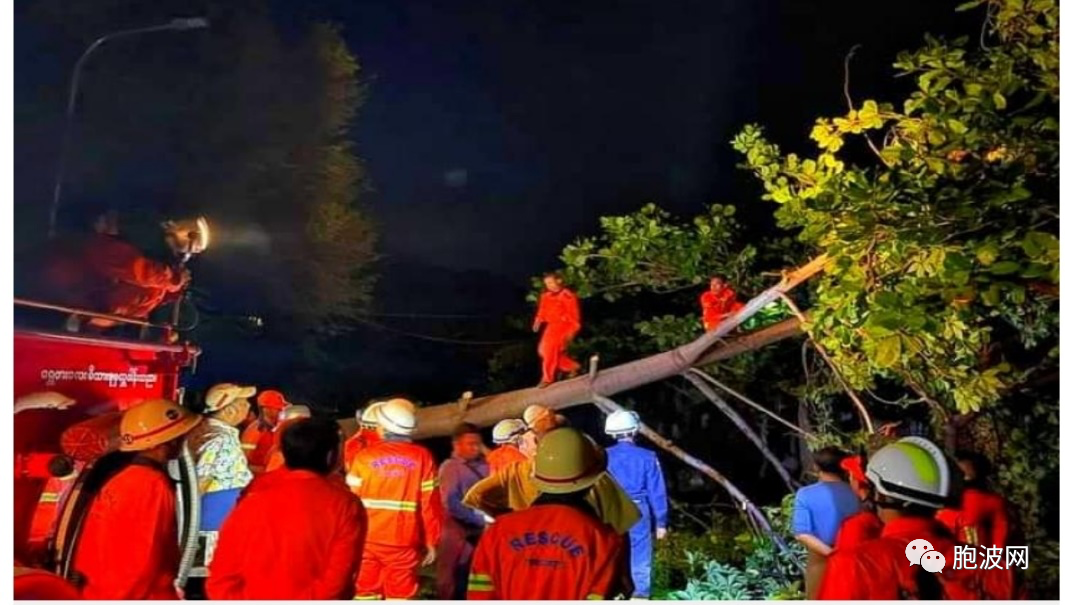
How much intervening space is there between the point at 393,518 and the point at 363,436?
32 cm

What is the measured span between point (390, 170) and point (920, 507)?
2186 millimetres

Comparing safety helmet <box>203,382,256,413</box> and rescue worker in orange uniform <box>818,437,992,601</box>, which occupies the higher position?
safety helmet <box>203,382,256,413</box>

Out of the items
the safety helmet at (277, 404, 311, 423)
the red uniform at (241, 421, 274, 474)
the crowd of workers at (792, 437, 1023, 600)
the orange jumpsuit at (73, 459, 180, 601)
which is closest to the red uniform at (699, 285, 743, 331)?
the crowd of workers at (792, 437, 1023, 600)

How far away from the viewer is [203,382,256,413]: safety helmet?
3986 mm

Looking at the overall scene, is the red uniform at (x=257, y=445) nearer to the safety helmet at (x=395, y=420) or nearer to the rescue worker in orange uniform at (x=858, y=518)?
the safety helmet at (x=395, y=420)

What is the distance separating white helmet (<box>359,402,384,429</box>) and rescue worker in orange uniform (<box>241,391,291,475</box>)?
267 mm

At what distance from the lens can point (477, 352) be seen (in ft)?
13.4

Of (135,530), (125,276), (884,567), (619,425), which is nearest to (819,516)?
(619,425)

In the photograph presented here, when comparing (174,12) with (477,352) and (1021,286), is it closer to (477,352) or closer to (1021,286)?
(477,352)

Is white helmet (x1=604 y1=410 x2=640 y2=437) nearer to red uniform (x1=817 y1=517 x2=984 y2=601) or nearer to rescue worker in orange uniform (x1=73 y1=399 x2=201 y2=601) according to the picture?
red uniform (x1=817 y1=517 x2=984 y2=601)

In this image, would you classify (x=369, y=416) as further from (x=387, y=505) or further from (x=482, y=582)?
(x=482, y=582)

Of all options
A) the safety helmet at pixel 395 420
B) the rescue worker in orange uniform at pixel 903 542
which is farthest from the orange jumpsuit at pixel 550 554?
the safety helmet at pixel 395 420

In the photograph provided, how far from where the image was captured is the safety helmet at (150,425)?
146 inches

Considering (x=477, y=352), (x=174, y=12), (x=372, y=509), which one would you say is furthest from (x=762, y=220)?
(x=174, y=12)
